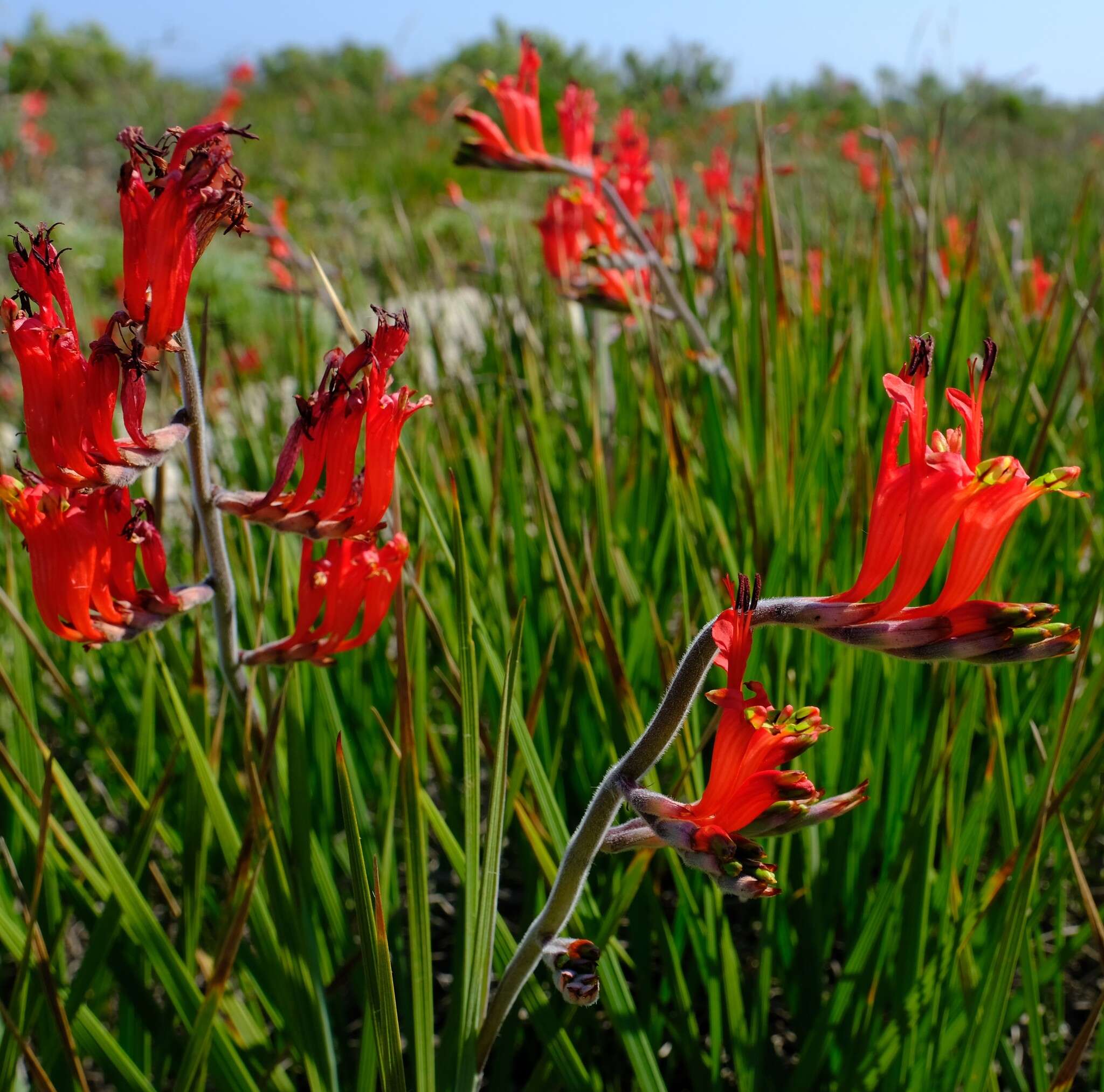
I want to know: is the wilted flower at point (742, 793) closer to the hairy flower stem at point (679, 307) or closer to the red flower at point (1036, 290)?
the hairy flower stem at point (679, 307)

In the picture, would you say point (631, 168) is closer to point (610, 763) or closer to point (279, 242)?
point (279, 242)

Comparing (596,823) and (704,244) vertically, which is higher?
(704,244)

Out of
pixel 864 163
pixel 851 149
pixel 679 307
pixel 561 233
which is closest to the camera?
pixel 679 307

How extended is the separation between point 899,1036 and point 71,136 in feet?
53.3

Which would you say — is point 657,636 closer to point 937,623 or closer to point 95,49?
point 937,623

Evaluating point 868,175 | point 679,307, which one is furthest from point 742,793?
point 868,175

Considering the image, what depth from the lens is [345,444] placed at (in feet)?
3.14

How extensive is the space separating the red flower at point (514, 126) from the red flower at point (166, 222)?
48.8 inches

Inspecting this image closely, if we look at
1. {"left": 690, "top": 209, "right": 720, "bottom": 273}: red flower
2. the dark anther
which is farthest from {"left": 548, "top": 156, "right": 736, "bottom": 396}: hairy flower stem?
the dark anther

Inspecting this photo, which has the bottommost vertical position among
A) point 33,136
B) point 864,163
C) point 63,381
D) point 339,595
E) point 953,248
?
point 339,595

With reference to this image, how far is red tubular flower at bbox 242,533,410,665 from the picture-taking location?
1.08 meters

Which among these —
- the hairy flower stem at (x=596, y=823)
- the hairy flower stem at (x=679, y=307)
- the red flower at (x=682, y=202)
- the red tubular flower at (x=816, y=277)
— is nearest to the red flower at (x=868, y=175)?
the red tubular flower at (x=816, y=277)

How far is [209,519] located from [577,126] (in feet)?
5.70

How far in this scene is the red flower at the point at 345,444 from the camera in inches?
37.0
